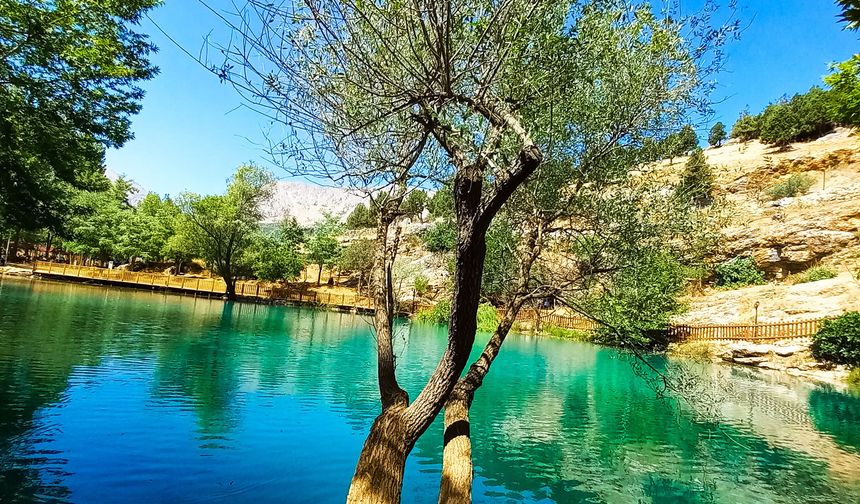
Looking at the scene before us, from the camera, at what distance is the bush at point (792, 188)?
1285 inches

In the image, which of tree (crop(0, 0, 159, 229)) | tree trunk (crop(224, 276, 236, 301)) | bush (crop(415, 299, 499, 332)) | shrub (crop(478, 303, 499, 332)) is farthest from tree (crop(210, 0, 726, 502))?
tree trunk (crop(224, 276, 236, 301))

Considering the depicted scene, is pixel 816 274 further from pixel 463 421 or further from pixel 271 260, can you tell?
Answer: pixel 271 260

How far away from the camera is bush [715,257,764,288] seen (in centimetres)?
2994

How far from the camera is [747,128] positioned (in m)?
46.5

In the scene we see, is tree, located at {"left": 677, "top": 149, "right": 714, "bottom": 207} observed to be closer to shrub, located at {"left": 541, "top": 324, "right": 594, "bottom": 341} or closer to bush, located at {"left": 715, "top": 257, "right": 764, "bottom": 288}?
shrub, located at {"left": 541, "top": 324, "right": 594, "bottom": 341}

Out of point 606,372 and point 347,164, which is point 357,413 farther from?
point 606,372

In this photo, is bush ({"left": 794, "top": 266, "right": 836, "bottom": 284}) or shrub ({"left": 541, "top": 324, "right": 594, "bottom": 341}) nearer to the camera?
bush ({"left": 794, "top": 266, "right": 836, "bottom": 284})

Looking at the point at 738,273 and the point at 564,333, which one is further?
the point at 564,333

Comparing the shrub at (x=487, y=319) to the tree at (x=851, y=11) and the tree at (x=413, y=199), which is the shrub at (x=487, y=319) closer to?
the tree at (x=413, y=199)

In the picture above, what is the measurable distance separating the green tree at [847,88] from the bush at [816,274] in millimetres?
22708

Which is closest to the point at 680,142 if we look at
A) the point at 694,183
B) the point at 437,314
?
the point at 694,183

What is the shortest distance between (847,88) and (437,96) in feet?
29.6

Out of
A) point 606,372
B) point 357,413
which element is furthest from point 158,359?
point 606,372

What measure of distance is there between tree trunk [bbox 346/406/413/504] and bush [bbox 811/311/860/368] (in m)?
22.7
